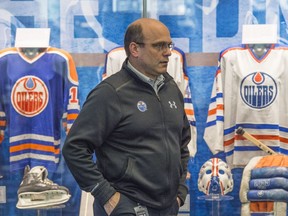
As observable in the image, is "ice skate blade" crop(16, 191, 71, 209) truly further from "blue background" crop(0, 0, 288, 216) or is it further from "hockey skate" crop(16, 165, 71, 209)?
"blue background" crop(0, 0, 288, 216)

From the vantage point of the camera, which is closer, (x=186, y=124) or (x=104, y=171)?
(x=104, y=171)

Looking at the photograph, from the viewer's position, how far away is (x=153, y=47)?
7.59 ft

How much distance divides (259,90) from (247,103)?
0.35 feet

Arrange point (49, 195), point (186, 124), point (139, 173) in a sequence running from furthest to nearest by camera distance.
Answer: point (49, 195)
point (186, 124)
point (139, 173)

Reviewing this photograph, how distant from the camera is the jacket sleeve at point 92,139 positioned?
2.21m

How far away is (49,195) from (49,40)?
1.00m

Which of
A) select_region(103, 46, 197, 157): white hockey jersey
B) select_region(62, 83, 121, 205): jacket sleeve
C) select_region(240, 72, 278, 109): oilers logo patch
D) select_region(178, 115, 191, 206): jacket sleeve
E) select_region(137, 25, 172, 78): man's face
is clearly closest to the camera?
select_region(62, 83, 121, 205): jacket sleeve

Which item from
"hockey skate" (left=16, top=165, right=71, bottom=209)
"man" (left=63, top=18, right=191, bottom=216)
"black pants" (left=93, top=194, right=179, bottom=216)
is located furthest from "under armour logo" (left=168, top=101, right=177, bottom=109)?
"hockey skate" (left=16, top=165, right=71, bottom=209)

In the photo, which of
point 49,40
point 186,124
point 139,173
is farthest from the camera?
point 49,40

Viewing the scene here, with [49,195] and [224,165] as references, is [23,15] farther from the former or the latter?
[224,165]

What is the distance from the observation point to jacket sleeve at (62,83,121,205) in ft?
7.24

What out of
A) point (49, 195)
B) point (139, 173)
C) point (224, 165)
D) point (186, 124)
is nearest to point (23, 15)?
point (49, 195)

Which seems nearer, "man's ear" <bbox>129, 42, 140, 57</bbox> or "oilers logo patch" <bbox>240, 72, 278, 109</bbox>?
"man's ear" <bbox>129, 42, 140, 57</bbox>

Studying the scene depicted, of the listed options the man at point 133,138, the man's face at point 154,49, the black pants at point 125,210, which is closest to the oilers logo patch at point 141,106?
the man at point 133,138
